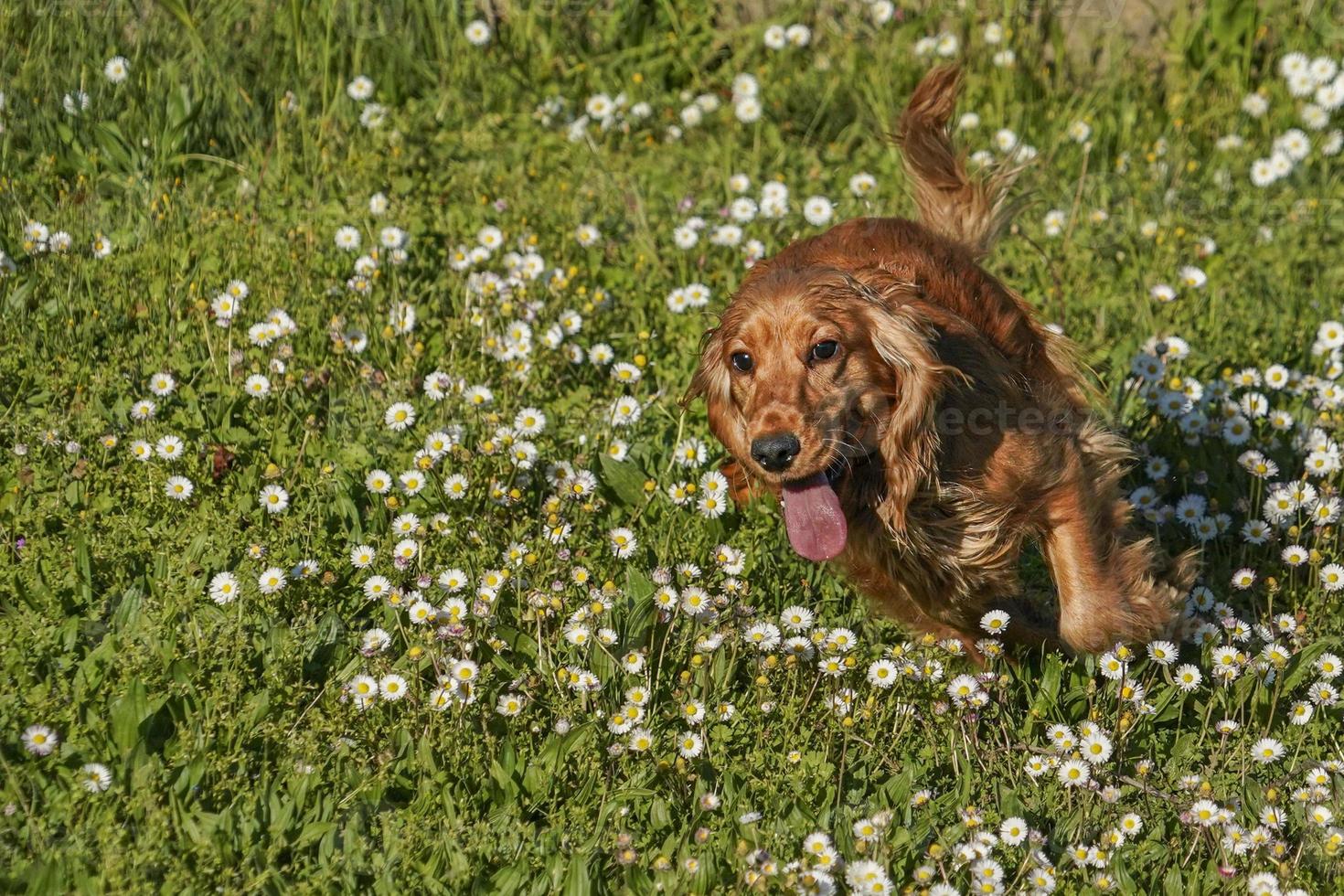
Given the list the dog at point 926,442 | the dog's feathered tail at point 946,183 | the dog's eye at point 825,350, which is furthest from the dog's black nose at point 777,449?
the dog's feathered tail at point 946,183

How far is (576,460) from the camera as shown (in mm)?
4332

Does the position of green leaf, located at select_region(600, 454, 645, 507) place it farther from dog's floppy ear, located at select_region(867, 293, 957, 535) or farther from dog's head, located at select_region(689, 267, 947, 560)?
dog's floppy ear, located at select_region(867, 293, 957, 535)

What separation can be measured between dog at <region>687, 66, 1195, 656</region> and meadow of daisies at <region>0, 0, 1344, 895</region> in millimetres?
173

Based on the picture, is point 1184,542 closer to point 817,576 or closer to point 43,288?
point 817,576

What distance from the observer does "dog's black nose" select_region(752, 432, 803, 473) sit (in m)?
3.43

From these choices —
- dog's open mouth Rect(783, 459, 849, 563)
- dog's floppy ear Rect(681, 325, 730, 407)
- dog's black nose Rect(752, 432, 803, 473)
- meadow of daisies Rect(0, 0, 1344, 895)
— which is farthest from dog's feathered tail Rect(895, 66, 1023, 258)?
dog's black nose Rect(752, 432, 803, 473)

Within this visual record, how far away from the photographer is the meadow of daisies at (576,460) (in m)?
3.20

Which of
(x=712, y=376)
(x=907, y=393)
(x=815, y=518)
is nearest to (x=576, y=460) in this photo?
(x=712, y=376)

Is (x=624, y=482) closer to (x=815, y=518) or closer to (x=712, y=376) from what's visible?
(x=712, y=376)

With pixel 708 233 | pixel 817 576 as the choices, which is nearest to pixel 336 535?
pixel 817 576

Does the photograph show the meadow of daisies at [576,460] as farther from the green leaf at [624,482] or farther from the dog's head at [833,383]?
the dog's head at [833,383]

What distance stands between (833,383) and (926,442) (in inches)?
11.3

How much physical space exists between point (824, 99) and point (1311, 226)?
79.6 inches

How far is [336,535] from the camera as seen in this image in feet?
13.0
